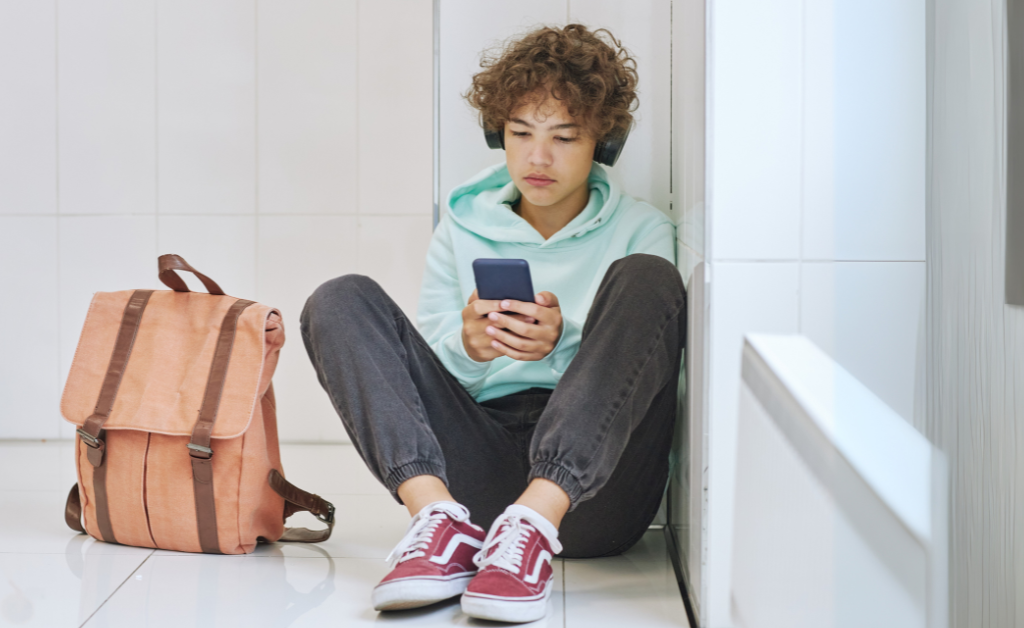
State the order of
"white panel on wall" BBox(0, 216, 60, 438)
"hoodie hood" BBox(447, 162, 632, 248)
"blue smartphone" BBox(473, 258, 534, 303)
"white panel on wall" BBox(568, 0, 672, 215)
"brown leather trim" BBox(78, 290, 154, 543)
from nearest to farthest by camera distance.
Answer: "blue smartphone" BBox(473, 258, 534, 303) < "brown leather trim" BBox(78, 290, 154, 543) < "hoodie hood" BBox(447, 162, 632, 248) < "white panel on wall" BBox(568, 0, 672, 215) < "white panel on wall" BBox(0, 216, 60, 438)

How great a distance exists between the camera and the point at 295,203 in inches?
76.5

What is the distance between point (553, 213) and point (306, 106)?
90cm

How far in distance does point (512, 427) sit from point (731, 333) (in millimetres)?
409

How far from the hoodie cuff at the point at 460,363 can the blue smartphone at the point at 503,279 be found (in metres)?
0.09

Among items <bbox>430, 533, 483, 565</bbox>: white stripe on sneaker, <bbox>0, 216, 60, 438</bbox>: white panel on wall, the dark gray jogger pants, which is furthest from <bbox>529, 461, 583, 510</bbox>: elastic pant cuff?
<bbox>0, 216, 60, 438</bbox>: white panel on wall

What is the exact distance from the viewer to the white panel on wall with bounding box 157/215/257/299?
1.96 metres

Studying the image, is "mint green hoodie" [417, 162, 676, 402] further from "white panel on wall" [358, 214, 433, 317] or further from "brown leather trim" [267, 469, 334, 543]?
"white panel on wall" [358, 214, 433, 317]

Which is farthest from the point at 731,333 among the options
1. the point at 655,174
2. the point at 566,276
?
the point at 655,174

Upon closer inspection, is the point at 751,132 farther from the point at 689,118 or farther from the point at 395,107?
the point at 395,107

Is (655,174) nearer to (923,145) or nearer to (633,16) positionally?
(633,16)

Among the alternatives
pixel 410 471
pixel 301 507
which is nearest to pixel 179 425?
pixel 301 507

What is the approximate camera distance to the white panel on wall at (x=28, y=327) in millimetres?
1999

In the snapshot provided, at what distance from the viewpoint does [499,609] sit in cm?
84

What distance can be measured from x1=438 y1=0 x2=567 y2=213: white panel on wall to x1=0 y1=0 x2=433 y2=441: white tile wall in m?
0.54
